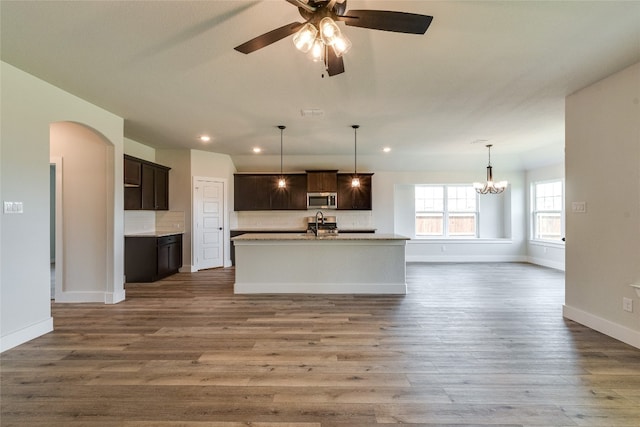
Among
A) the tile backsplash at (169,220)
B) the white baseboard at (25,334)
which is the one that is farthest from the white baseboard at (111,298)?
the tile backsplash at (169,220)

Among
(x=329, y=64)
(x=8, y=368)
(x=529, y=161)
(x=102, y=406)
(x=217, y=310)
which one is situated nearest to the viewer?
(x=102, y=406)

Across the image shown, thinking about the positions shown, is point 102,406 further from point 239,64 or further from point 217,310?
point 239,64

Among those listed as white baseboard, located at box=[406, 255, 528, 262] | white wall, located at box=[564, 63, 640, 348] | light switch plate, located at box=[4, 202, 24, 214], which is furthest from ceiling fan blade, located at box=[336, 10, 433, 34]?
white baseboard, located at box=[406, 255, 528, 262]

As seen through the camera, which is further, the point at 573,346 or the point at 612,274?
the point at 612,274

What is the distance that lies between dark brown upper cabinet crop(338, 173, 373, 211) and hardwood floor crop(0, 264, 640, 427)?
351 centimetres

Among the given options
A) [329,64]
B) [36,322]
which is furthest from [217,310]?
[329,64]

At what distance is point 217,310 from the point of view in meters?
3.62

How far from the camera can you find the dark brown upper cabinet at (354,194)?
7.04 meters

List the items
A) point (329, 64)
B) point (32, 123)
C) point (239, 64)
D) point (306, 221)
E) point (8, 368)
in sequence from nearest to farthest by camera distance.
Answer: point (329, 64)
point (8, 368)
point (239, 64)
point (32, 123)
point (306, 221)

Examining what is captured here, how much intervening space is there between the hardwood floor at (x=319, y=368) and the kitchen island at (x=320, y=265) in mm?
558

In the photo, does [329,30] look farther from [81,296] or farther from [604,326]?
[81,296]

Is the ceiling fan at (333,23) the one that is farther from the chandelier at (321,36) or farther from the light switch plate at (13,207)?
the light switch plate at (13,207)

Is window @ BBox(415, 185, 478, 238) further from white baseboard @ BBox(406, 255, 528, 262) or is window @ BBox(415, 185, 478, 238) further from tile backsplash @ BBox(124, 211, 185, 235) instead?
tile backsplash @ BBox(124, 211, 185, 235)

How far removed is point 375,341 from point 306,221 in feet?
15.6
